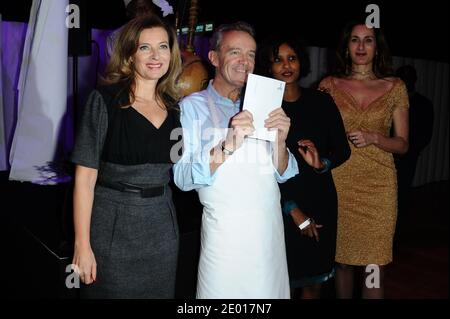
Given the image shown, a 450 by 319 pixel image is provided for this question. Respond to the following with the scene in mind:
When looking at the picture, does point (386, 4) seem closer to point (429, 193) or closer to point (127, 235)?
point (429, 193)

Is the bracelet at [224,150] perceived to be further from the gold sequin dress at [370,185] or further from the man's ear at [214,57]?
the gold sequin dress at [370,185]

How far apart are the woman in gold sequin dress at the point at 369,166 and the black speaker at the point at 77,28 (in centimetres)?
148

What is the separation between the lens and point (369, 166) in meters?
2.20

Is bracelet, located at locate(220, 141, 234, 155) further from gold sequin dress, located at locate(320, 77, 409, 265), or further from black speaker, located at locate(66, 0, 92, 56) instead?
black speaker, located at locate(66, 0, 92, 56)

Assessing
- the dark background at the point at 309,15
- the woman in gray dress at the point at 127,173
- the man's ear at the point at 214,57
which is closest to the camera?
the woman in gray dress at the point at 127,173

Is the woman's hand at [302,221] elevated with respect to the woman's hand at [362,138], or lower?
lower

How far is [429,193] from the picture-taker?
6.48 m

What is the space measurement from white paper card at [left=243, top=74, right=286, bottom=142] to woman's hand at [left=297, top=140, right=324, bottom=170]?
390 millimetres

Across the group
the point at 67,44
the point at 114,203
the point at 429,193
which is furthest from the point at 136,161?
the point at 429,193

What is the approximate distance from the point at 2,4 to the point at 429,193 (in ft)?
19.9

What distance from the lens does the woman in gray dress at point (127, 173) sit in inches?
53.1

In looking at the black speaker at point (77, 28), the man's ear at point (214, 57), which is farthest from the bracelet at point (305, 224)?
the black speaker at point (77, 28)

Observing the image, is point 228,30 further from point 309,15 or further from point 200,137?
point 309,15

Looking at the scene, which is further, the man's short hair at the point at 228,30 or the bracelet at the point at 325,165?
the bracelet at the point at 325,165
